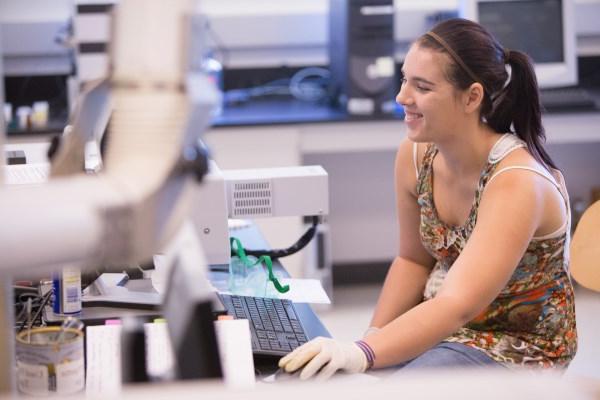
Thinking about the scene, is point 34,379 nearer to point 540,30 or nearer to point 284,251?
point 284,251

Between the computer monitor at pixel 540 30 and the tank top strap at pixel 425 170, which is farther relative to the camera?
the computer monitor at pixel 540 30

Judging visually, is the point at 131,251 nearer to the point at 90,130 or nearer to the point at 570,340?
the point at 90,130

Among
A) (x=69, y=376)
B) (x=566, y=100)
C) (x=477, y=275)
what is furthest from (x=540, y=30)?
(x=69, y=376)

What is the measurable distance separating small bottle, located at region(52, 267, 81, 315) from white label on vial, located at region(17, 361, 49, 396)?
385 mm

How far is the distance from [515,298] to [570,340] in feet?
0.46

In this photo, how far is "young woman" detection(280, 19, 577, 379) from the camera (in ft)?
5.59

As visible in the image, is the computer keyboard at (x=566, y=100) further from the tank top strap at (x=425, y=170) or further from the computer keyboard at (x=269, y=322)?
the computer keyboard at (x=269, y=322)

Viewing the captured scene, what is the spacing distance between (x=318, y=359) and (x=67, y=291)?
0.50 meters

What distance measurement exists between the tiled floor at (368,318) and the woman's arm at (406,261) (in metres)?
1.20

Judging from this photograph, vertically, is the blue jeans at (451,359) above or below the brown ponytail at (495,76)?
below

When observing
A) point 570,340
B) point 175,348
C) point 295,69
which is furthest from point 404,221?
point 295,69

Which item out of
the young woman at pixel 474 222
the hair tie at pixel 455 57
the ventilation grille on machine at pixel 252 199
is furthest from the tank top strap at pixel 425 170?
the ventilation grille on machine at pixel 252 199

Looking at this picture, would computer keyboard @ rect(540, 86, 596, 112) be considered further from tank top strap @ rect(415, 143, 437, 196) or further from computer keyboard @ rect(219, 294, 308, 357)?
computer keyboard @ rect(219, 294, 308, 357)

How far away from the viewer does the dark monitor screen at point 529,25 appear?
3.65m
